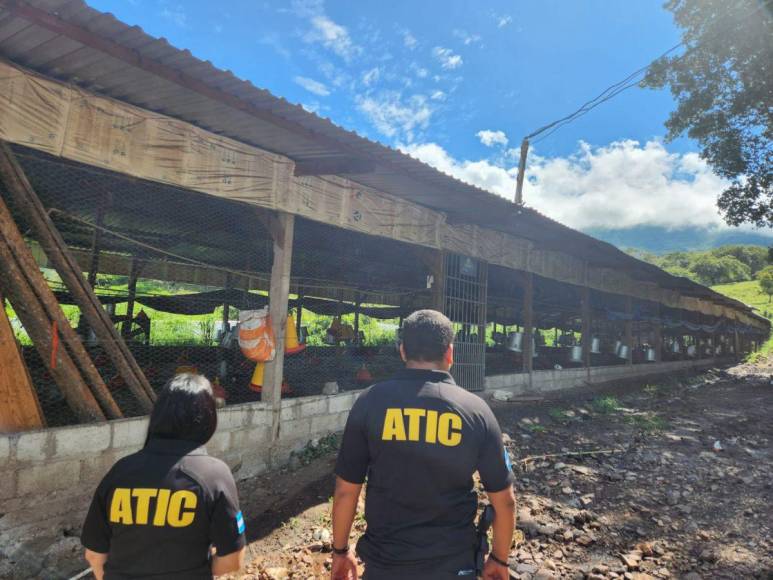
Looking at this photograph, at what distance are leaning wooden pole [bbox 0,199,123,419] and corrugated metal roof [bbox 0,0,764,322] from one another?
4.12ft

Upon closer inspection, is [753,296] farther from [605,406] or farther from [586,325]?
[605,406]

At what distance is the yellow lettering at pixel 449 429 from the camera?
1725 millimetres

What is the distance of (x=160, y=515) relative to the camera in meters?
1.55

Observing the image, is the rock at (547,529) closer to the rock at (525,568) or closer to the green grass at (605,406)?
the rock at (525,568)

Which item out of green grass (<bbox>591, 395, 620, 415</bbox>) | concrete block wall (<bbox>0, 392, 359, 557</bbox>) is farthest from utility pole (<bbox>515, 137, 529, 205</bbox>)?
concrete block wall (<bbox>0, 392, 359, 557</bbox>)

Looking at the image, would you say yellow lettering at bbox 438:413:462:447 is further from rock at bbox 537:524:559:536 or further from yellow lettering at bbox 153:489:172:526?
rock at bbox 537:524:559:536

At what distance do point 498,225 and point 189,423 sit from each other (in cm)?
736

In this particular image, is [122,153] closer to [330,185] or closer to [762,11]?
[330,185]

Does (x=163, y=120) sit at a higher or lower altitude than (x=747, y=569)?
higher

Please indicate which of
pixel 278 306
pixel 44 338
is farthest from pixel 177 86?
pixel 278 306

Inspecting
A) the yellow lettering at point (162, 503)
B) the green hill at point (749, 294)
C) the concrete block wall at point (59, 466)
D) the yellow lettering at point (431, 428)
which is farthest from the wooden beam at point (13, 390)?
the green hill at point (749, 294)

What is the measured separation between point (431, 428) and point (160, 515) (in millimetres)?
1033

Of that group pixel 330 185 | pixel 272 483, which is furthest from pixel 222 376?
pixel 330 185

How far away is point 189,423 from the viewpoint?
1635mm
